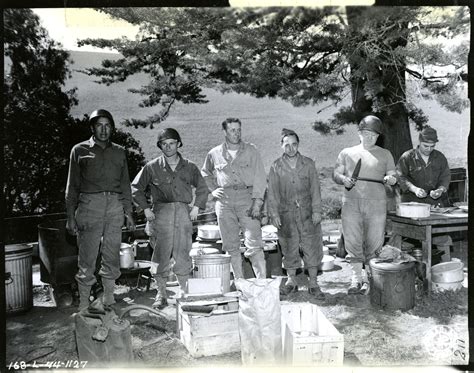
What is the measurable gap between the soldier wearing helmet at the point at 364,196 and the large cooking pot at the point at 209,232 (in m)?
1.70

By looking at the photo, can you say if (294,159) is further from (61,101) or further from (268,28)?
(61,101)

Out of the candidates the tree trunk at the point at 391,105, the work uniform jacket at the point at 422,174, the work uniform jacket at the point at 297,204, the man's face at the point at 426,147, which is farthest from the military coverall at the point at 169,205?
the man's face at the point at 426,147

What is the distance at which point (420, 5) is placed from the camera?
5258 mm

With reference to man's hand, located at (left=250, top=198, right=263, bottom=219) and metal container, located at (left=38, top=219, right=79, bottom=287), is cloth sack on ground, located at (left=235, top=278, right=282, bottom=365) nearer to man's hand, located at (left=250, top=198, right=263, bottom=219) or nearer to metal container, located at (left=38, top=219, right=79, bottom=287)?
man's hand, located at (left=250, top=198, right=263, bottom=219)

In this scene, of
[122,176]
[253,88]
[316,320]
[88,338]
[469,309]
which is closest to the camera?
[88,338]

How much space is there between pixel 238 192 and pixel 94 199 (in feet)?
5.74

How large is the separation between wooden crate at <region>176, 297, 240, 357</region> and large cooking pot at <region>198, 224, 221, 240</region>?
1.73 meters

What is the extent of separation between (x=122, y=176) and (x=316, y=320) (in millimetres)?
2819

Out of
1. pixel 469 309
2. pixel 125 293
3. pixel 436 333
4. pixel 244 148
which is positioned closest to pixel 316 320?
pixel 436 333

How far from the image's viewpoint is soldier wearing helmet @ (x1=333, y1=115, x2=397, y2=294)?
611 centimetres

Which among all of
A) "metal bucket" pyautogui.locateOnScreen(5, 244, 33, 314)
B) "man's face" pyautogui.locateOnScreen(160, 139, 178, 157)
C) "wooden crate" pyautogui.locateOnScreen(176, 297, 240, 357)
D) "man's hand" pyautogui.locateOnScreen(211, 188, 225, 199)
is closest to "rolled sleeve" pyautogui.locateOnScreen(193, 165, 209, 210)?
"man's hand" pyautogui.locateOnScreen(211, 188, 225, 199)

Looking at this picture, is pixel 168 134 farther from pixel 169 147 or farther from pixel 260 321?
pixel 260 321

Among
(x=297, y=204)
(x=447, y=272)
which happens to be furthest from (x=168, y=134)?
(x=447, y=272)

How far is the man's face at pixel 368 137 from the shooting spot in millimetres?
6141
